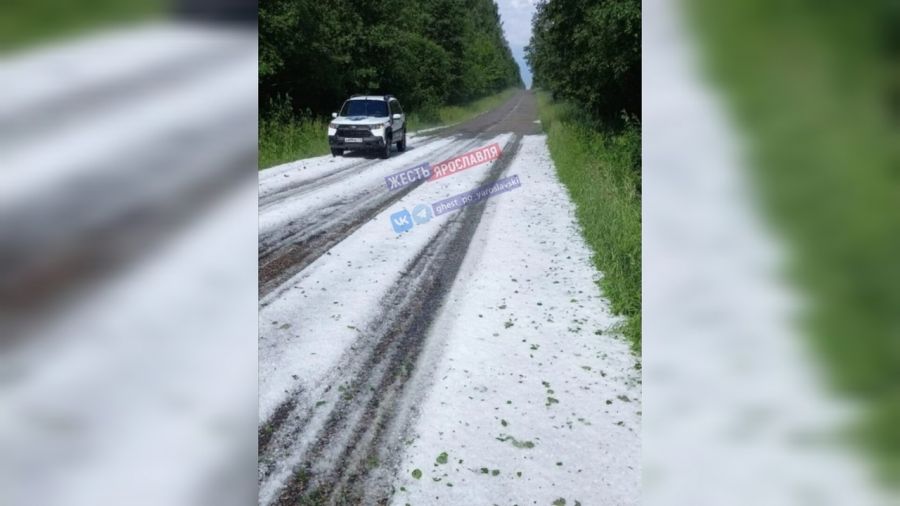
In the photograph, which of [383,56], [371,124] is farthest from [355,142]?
Answer: [383,56]

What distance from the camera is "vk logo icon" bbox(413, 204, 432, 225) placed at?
2.74m

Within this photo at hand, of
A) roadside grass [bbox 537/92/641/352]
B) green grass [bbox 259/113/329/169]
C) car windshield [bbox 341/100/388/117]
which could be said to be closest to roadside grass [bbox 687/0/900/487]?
roadside grass [bbox 537/92/641/352]

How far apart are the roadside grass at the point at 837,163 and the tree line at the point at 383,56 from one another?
1.72 meters

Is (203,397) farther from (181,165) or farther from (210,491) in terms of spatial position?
(181,165)

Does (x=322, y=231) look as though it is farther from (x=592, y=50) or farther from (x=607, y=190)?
(x=592, y=50)

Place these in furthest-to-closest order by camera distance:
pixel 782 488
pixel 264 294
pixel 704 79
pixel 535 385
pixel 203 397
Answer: pixel 264 294, pixel 535 385, pixel 203 397, pixel 782 488, pixel 704 79

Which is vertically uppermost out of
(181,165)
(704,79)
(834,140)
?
(704,79)

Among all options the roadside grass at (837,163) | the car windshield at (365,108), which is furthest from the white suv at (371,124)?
the roadside grass at (837,163)

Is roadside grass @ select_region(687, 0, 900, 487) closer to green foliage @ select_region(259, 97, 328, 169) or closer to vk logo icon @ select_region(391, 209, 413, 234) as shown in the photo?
vk logo icon @ select_region(391, 209, 413, 234)

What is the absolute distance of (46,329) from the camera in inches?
70.3

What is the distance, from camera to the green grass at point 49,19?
1.61 metres

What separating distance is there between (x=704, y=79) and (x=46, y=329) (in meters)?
1.74

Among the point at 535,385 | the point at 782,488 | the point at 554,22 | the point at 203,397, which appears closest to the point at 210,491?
the point at 203,397

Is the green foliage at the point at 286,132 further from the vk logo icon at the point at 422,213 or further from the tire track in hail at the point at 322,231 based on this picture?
the vk logo icon at the point at 422,213
